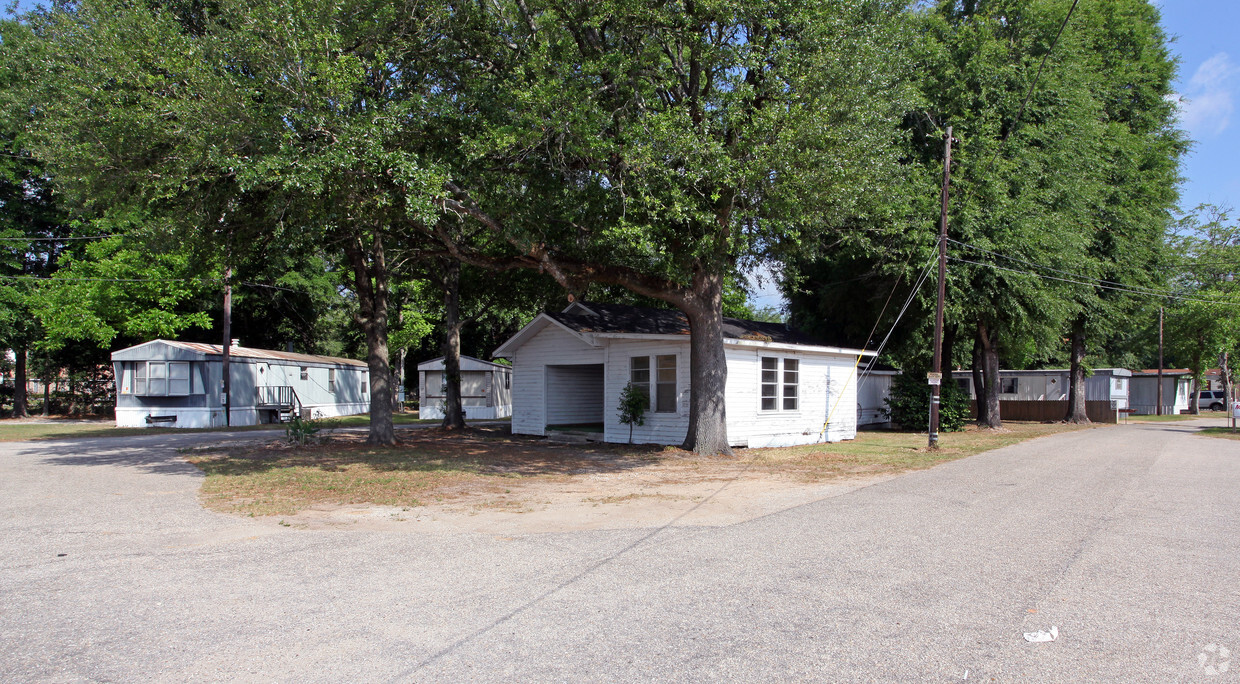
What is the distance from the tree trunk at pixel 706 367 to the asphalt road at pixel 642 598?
6.11 m

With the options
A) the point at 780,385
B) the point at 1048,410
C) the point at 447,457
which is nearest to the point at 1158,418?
the point at 1048,410

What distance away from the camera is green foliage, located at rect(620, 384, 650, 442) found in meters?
18.2

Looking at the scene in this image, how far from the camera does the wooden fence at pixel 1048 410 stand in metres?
35.5

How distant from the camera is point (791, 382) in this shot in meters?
20.2

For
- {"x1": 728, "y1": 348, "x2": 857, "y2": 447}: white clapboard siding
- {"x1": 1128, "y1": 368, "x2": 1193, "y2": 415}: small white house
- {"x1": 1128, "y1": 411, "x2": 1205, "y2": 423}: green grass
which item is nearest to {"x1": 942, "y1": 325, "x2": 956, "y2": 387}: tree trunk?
{"x1": 728, "y1": 348, "x2": 857, "y2": 447}: white clapboard siding

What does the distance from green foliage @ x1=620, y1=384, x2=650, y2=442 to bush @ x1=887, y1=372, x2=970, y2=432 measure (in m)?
12.5

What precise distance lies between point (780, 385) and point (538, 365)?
22.2 ft

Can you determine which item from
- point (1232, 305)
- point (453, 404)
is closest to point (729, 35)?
point (453, 404)

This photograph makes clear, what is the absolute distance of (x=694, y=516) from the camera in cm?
918

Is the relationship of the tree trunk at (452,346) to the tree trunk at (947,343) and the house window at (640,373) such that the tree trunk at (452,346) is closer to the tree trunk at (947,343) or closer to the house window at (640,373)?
the house window at (640,373)

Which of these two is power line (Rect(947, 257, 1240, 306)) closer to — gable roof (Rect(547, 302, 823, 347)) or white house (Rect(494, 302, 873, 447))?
white house (Rect(494, 302, 873, 447))

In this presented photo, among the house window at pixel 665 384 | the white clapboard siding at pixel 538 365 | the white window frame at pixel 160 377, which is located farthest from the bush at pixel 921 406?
the white window frame at pixel 160 377

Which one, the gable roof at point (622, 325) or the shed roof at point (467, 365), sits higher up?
the gable roof at point (622, 325)

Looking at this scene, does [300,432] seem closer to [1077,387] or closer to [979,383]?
[979,383]
